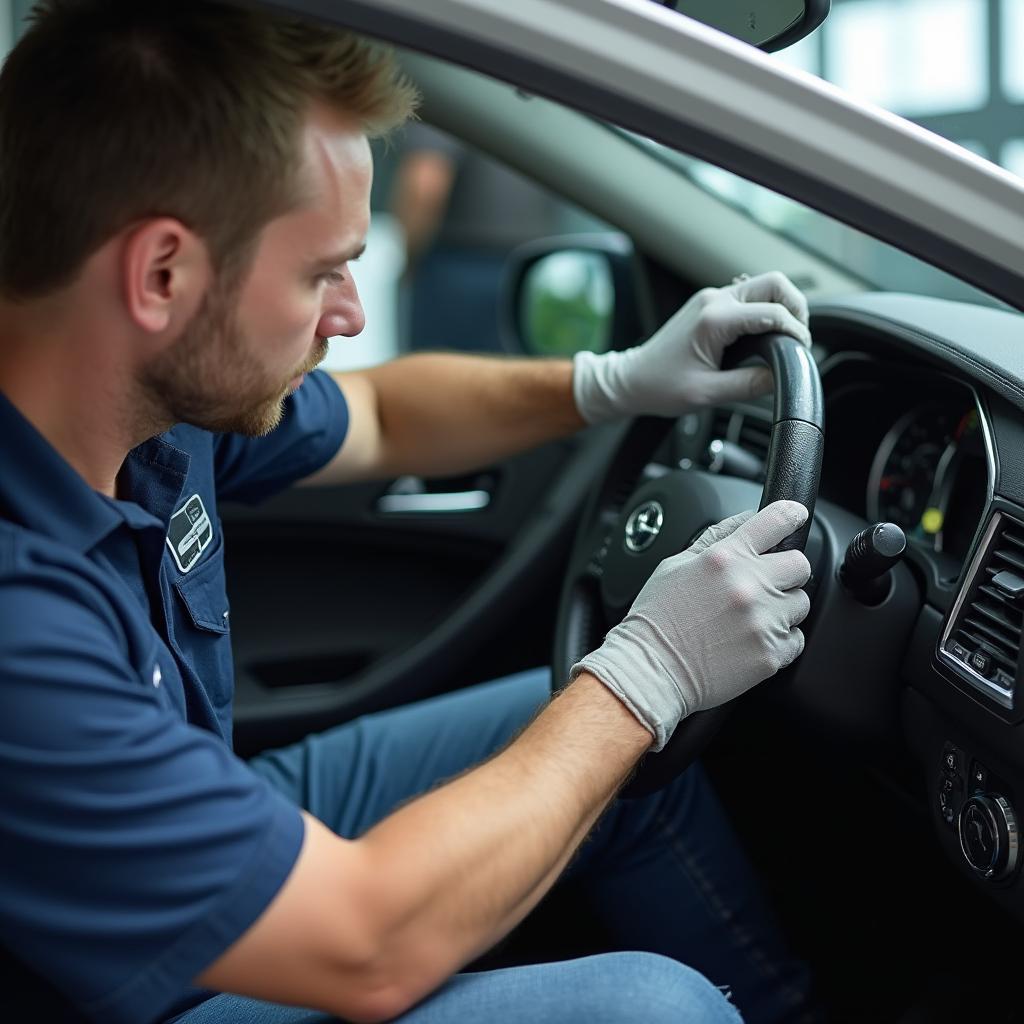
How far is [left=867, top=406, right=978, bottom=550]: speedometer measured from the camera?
128cm

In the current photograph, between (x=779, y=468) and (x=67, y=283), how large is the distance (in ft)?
1.85

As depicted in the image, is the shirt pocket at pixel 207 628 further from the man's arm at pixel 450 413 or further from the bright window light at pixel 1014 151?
the bright window light at pixel 1014 151

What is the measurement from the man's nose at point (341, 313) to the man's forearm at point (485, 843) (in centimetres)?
39

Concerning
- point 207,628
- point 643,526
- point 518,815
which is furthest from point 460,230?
point 518,815

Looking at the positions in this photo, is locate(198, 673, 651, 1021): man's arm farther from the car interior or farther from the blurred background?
the blurred background

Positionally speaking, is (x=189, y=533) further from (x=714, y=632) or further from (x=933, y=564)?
(x=933, y=564)

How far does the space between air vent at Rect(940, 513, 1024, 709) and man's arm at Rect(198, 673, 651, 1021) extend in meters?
0.29

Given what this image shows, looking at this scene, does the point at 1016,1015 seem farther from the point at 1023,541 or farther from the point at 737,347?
the point at 737,347

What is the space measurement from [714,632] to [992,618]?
0.23 meters

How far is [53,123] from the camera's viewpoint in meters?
0.88

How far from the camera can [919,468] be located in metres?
1.35

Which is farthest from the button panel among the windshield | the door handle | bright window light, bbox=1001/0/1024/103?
bright window light, bbox=1001/0/1024/103

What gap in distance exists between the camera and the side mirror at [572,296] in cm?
204

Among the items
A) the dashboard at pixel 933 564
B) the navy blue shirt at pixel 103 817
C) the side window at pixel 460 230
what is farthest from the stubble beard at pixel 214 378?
the side window at pixel 460 230
